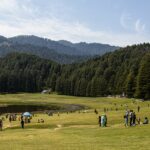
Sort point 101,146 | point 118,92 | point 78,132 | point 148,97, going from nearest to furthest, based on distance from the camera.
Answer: point 101,146 → point 78,132 → point 148,97 → point 118,92

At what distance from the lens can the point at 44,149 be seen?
36.5 m

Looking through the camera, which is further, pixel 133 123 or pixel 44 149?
pixel 133 123

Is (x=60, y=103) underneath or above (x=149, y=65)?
underneath

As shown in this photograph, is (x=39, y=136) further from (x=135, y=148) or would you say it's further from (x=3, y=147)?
(x=135, y=148)

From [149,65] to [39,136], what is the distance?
109352mm

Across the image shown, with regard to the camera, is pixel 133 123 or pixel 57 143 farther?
pixel 133 123

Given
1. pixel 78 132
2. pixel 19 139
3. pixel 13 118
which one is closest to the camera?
pixel 19 139

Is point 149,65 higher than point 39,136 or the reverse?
higher

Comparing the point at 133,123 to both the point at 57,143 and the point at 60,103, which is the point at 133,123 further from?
the point at 60,103

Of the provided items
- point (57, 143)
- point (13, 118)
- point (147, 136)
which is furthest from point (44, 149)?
point (13, 118)

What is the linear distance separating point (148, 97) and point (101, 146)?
114095mm

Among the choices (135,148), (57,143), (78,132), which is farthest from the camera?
(78,132)

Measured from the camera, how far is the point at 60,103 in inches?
6521

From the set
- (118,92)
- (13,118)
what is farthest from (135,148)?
(118,92)
